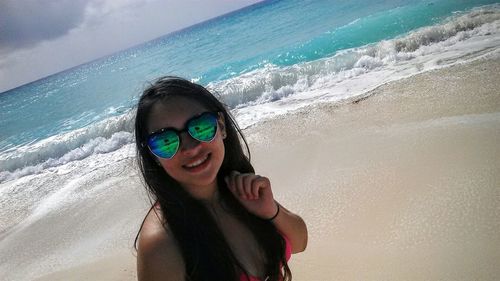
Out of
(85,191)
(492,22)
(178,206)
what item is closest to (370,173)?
(178,206)

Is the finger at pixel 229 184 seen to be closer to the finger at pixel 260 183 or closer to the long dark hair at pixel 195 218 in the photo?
the long dark hair at pixel 195 218

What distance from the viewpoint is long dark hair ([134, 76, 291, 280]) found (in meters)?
1.70

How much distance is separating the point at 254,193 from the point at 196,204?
1.01 feet

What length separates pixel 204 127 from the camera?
181cm

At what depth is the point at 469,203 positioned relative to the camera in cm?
387

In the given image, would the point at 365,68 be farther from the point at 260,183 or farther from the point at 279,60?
the point at 260,183

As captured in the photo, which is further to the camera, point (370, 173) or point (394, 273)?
point (370, 173)

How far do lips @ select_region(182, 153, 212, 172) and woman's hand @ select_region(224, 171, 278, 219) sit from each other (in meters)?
0.26

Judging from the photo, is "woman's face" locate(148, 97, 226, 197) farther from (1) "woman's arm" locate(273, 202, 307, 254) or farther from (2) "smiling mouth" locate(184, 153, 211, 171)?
(1) "woman's arm" locate(273, 202, 307, 254)

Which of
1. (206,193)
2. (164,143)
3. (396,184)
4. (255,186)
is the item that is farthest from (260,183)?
(396,184)

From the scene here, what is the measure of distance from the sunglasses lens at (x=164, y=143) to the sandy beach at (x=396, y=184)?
8.25 ft

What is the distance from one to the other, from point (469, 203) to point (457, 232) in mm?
459

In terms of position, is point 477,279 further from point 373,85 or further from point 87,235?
point 373,85

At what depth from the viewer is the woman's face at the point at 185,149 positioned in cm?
176
